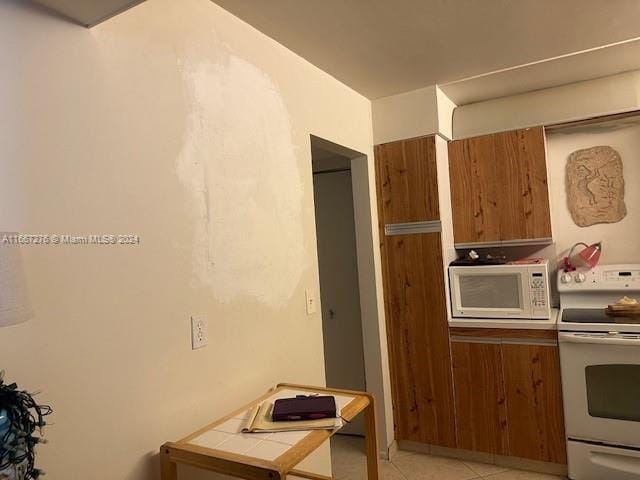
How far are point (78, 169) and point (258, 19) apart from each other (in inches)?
41.5

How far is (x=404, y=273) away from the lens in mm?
2951

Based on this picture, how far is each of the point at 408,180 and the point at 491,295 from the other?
914 mm

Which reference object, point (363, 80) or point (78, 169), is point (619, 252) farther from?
point (78, 169)

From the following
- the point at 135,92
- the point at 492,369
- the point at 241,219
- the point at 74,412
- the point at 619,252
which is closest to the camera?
the point at 74,412

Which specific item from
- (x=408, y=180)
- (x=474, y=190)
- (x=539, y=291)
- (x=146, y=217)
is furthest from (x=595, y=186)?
(x=146, y=217)

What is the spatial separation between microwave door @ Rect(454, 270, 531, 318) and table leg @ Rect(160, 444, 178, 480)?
2.06 m

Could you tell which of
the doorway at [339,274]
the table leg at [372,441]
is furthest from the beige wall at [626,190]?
the table leg at [372,441]

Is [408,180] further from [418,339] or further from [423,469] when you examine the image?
[423,469]

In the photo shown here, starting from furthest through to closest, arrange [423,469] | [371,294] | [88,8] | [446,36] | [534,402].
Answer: [371,294], [423,469], [534,402], [446,36], [88,8]

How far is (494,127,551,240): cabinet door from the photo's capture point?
2775 mm

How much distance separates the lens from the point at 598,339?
235 centimetres

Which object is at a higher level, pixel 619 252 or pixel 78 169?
pixel 78 169

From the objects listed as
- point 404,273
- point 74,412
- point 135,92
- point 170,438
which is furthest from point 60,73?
point 404,273

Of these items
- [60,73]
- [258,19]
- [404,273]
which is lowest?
[404,273]
